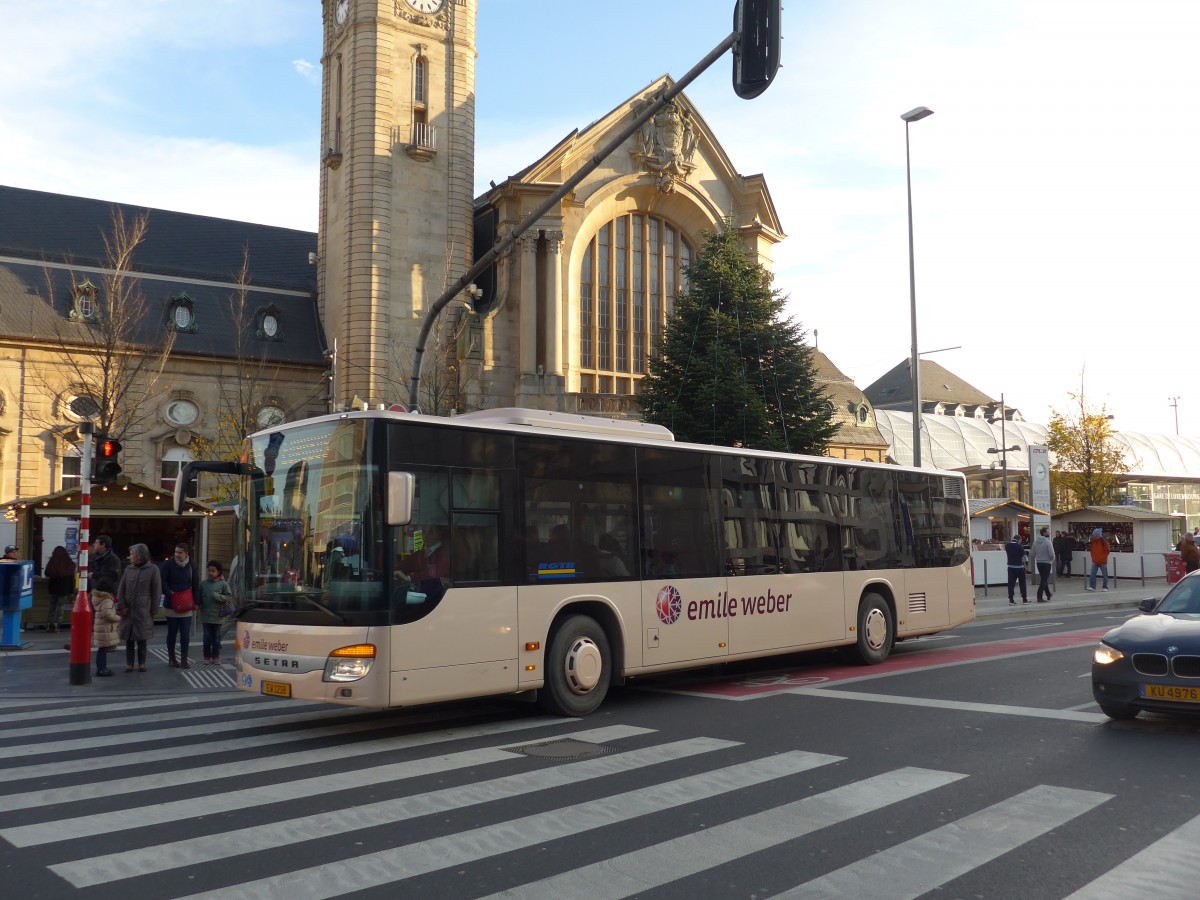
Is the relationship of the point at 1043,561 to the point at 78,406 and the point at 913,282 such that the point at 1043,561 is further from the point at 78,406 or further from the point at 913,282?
the point at 78,406

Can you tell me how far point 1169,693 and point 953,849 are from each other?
162 inches

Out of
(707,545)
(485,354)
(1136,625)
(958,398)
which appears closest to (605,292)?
(485,354)

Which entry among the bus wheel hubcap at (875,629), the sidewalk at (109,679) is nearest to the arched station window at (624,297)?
the sidewalk at (109,679)

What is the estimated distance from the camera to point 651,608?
11.4 metres

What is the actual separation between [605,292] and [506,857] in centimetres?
4065

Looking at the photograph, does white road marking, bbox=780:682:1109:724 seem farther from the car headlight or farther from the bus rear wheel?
the bus rear wheel

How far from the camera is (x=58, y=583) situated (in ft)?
72.2

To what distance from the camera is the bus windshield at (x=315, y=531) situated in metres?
8.98

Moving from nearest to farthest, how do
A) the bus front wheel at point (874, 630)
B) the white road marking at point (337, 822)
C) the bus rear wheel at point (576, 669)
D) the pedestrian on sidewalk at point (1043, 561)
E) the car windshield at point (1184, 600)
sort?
the white road marking at point (337, 822) → the car windshield at point (1184, 600) → the bus rear wheel at point (576, 669) → the bus front wheel at point (874, 630) → the pedestrian on sidewalk at point (1043, 561)

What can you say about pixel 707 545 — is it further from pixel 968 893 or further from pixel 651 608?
pixel 968 893

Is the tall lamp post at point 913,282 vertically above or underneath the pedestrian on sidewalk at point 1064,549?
above

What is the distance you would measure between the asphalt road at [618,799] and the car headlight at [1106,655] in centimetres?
60

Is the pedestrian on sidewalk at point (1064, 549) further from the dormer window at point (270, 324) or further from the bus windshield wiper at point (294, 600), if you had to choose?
the bus windshield wiper at point (294, 600)

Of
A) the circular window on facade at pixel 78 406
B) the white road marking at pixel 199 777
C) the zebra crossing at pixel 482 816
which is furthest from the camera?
the circular window on facade at pixel 78 406
